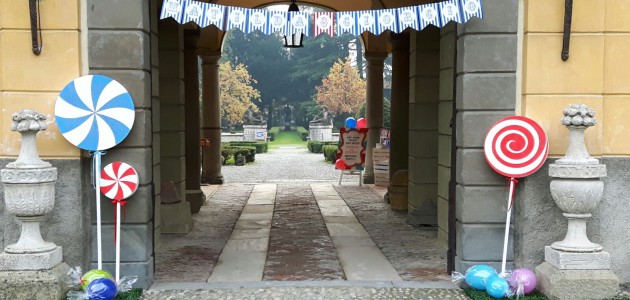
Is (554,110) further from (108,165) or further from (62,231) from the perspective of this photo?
(62,231)

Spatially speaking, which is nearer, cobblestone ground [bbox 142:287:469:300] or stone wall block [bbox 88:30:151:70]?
cobblestone ground [bbox 142:287:469:300]

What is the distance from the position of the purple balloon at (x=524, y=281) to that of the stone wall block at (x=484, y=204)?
53cm

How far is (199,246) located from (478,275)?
3.67 metres

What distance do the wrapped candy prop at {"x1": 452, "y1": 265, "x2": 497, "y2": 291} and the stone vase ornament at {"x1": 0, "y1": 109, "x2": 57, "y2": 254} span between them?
149 inches

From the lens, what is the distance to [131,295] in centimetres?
499

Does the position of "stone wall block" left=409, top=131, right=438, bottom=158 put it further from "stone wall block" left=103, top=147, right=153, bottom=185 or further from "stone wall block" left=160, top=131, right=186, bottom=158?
"stone wall block" left=103, top=147, right=153, bottom=185

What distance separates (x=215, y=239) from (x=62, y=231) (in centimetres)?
273

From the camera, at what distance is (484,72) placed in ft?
17.3

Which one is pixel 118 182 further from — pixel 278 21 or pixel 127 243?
pixel 278 21

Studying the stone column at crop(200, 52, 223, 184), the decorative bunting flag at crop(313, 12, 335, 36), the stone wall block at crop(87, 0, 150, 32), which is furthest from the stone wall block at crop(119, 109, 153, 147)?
the stone column at crop(200, 52, 223, 184)

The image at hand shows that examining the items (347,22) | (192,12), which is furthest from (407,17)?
(192,12)

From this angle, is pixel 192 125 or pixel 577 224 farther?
pixel 192 125

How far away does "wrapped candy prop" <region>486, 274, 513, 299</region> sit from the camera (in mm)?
4934

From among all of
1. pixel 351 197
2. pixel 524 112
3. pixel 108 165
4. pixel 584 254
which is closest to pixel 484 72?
pixel 524 112
